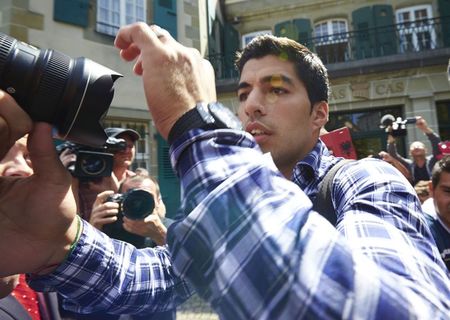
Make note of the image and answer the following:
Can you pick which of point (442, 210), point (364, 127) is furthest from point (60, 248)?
point (364, 127)

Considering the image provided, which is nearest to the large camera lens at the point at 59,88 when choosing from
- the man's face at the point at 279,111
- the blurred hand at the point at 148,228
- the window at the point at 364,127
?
the man's face at the point at 279,111

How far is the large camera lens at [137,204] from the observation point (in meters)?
1.81

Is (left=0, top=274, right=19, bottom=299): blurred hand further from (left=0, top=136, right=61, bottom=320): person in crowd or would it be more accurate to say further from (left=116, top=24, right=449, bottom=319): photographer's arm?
(left=116, top=24, right=449, bottom=319): photographer's arm

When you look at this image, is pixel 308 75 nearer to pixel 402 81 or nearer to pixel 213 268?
pixel 213 268

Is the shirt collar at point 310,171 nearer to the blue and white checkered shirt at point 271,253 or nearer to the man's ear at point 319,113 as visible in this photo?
the man's ear at point 319,113

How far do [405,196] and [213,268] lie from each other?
0.58m

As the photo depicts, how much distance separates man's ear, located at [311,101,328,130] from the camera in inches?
60.5

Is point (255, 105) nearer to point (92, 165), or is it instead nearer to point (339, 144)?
point (92, 165)

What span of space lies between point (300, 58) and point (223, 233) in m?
1.05

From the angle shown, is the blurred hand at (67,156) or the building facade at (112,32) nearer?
the blurred hand at (67,156)

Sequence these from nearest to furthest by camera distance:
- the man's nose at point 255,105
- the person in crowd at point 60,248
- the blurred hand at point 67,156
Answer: the person in crowd at point 60,248
the man's nose at point 255,105
the blurred hand at point 67,156

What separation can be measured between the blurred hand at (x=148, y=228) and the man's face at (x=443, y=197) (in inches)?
68.0

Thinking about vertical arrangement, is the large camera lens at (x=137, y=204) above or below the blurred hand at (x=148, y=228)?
above

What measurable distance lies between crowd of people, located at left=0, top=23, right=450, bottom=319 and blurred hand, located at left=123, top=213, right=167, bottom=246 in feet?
2.27
